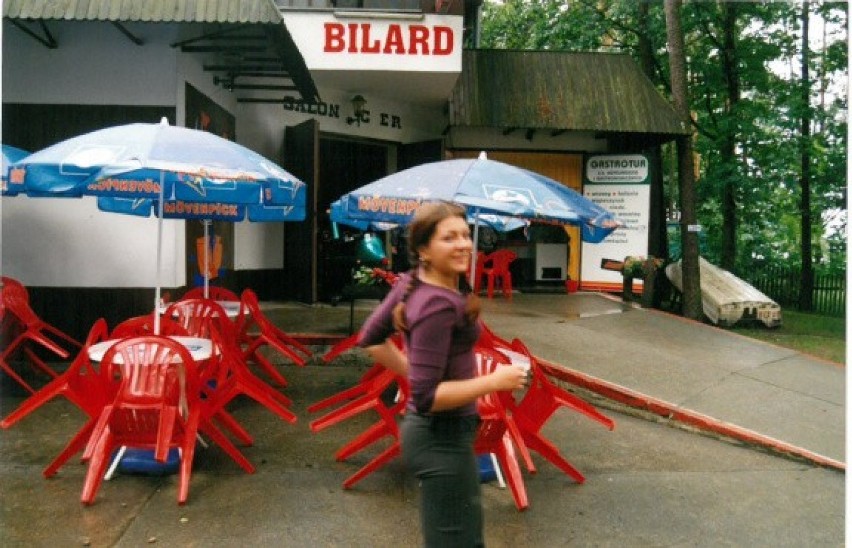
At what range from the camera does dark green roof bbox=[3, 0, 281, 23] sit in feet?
20.9

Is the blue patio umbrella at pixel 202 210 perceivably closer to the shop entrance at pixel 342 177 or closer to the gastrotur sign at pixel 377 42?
the gastrotur sign at pixel 377 42

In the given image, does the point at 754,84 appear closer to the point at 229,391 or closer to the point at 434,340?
the point at 229,391

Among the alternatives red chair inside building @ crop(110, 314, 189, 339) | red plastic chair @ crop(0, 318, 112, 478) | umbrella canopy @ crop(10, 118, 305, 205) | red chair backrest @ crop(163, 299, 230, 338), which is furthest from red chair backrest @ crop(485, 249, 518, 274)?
red plastic chair @ crop(0, 318, 112, 478)

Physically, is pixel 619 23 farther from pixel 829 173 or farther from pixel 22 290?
pixel 22 290

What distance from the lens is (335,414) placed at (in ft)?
15.6

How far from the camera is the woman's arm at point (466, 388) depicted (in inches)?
89.5

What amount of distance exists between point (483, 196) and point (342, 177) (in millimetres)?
9630

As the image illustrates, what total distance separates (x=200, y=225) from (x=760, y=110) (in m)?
11.3

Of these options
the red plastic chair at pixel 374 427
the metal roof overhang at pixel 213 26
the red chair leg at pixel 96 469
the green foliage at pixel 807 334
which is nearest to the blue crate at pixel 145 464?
the red chair leg at pixel 96 469

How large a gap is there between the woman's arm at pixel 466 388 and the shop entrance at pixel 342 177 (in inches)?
386

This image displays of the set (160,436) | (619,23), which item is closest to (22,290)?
(160,436)

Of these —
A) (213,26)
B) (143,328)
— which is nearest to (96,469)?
(143,328)

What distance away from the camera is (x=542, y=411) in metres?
4.62

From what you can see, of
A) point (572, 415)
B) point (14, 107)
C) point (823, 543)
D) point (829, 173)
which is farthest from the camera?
point (829, 173)
